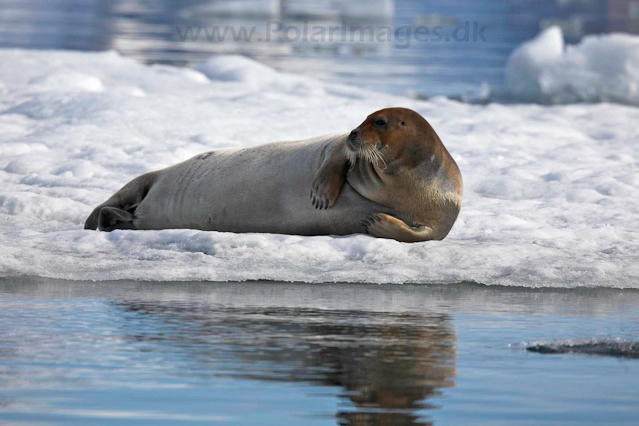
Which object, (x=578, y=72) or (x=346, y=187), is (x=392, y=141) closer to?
(x=346, y=187)

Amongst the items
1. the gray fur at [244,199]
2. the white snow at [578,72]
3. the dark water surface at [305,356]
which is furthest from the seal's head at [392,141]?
the white snow at [578,72]

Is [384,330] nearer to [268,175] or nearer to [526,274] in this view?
[526,274]

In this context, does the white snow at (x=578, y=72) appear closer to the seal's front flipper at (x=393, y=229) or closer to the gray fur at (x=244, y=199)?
the gray fur at (x=244, y=199)

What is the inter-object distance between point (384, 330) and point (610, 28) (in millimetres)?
40966

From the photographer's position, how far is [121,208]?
23.2ft

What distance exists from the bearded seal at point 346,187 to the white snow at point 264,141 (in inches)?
8.1

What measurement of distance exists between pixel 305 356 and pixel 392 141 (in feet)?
8.29

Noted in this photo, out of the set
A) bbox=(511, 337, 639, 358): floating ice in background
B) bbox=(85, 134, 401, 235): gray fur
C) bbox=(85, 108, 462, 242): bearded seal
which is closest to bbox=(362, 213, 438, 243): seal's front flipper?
bbox=(85, 108, 462, 242): bearded seal

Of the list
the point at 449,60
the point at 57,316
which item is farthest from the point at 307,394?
the point at 449,60

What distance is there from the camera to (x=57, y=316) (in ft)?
13.8

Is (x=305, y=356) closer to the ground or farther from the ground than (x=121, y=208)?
farther from the ground

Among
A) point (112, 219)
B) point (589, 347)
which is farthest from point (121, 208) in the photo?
A: point (589, 347)

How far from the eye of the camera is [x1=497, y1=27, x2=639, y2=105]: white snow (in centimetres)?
1513

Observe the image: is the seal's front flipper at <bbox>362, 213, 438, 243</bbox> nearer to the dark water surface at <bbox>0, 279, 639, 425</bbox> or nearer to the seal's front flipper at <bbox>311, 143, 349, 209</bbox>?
the seal's front flipper at <bbox>311, 143, 349, 209</bbox>
